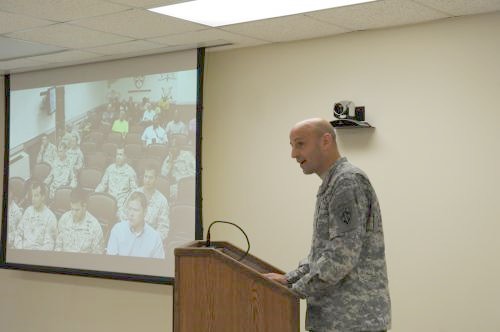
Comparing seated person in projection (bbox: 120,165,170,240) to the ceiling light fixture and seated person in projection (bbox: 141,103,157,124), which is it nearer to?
seated person in projection (bbox: 141,103,157,124)

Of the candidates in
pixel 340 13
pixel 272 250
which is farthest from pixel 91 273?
pixel 340 13

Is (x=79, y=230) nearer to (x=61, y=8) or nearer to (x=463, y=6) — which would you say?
(x=61, y=8)

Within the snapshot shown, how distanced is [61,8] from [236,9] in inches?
43.0

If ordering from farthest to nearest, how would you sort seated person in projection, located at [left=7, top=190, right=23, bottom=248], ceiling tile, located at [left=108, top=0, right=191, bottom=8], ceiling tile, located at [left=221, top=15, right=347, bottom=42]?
seated person in projection, located at [left=7, top=190, right=23, bottom=248]
ceiling tile, located at [left=221, top=15, right=347, bottom=42]
ceiling tile, located at [left=108, top=0, right=191, bottom=8]

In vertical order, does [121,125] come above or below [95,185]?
above

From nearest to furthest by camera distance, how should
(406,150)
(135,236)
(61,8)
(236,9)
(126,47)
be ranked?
(61,8)
(236,9)
(406,150)
(126,47)
(135,236)

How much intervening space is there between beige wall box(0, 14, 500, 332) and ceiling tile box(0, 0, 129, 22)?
1521 millimetres

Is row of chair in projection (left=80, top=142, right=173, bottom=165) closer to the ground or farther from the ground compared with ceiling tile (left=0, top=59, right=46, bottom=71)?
closer to the ground

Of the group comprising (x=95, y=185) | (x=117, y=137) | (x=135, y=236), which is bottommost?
(x=135, y=236)

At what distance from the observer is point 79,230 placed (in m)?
6.41

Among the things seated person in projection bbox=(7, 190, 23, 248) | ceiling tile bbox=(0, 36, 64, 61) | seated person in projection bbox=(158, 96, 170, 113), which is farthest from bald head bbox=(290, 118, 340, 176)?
seated person in projection bbox=(7, 190, 23, 248)

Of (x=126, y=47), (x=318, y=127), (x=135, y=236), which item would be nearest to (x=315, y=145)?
(x=318, y=127)

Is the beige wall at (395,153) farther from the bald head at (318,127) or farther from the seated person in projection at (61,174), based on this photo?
the bald head at (318,127)

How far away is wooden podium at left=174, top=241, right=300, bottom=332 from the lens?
9.66 ft
